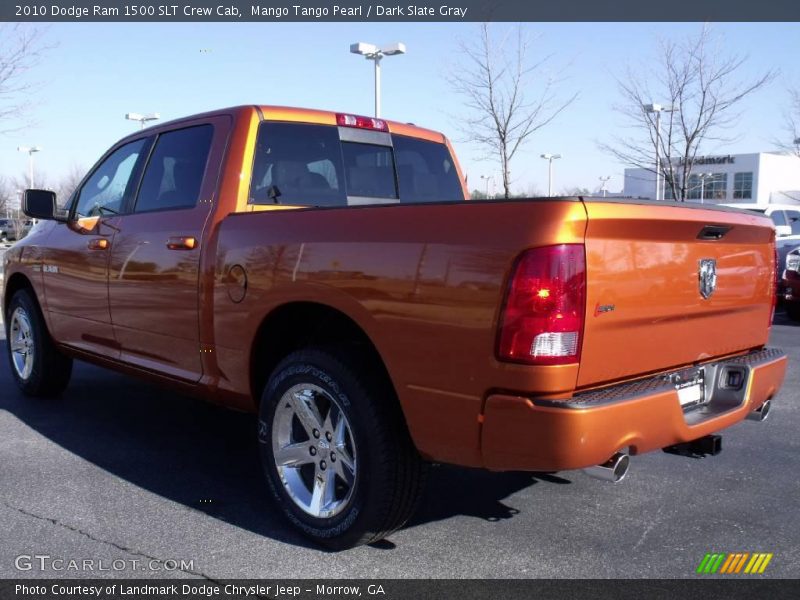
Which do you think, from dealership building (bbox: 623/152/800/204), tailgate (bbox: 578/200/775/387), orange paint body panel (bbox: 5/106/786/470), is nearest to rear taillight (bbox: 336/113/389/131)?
orange paint body panel (bbox: 5/106/786/470)

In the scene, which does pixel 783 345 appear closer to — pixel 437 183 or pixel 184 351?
pixel 437 183

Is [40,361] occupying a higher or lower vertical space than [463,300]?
lower

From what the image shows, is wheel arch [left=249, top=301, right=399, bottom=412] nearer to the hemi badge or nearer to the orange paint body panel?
the orange paint body panel

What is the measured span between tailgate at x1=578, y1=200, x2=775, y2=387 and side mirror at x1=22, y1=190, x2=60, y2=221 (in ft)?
13.0

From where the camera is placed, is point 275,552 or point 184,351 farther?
point 184,351

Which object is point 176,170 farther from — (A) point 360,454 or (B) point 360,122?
(A) point 360,454

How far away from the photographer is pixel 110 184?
4957 millimetres

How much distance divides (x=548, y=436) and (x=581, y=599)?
2.45 ft

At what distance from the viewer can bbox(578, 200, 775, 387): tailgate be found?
2586 millimetres

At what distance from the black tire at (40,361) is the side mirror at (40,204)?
86 cm

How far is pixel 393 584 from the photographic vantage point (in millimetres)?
2893

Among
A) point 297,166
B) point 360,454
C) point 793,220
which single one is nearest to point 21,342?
point 297,166

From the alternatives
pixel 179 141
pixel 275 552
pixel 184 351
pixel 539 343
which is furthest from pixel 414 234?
pixel 179 141

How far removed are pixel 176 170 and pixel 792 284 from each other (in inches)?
359
